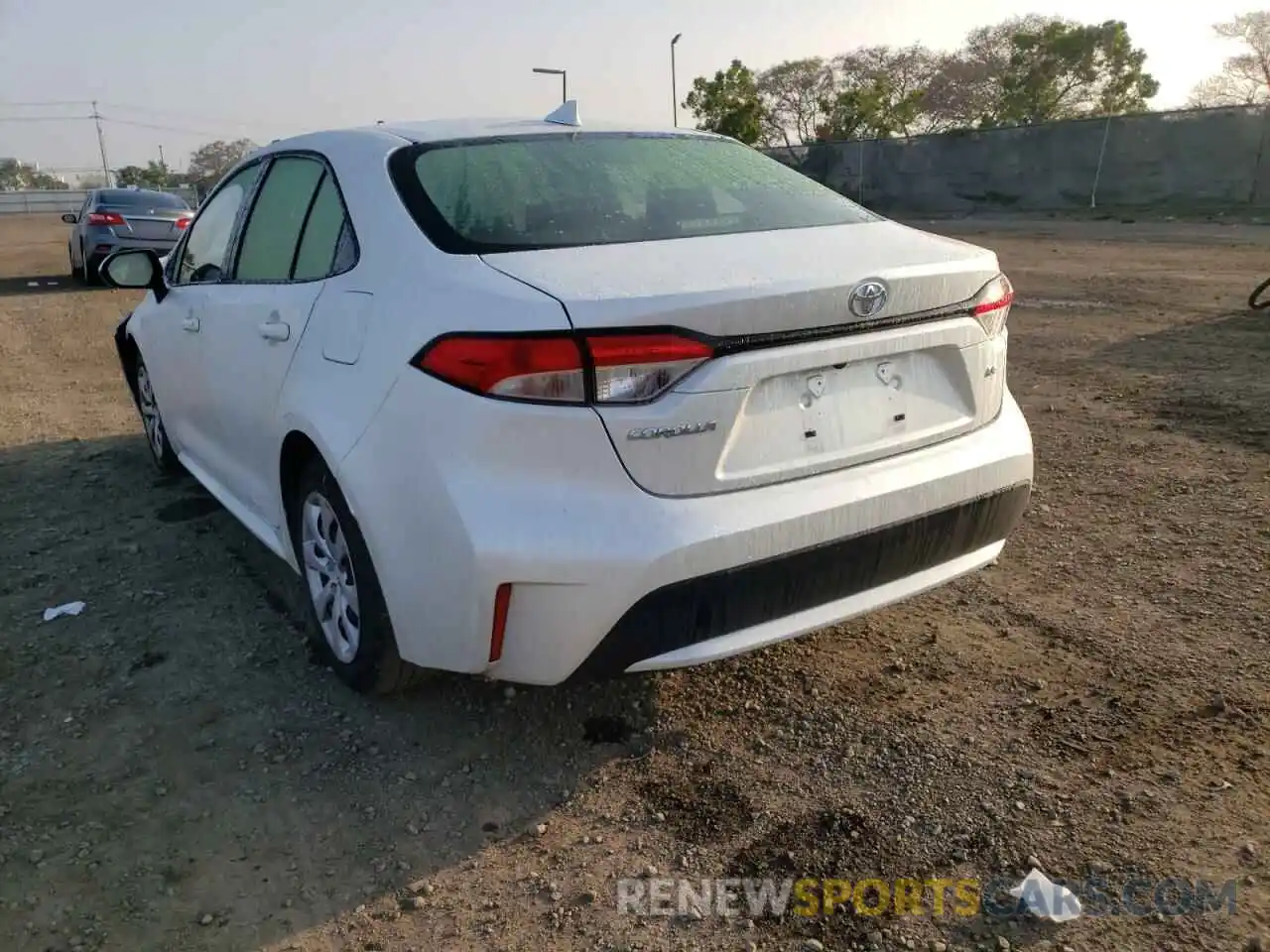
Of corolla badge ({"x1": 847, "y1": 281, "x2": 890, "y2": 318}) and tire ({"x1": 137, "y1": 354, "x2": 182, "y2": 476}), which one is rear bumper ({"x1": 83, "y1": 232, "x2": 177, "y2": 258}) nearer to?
tire ({"x1": 137, "y1": 354, "x2": 182, "y2": 476})

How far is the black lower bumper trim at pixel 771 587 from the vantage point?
234 centimetres

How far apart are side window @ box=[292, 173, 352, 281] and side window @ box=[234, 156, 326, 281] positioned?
0.22 feet

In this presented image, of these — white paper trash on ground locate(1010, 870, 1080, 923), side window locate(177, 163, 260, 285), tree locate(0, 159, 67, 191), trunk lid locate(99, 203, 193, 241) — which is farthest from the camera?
tree locate(0, 159, 67, 191)

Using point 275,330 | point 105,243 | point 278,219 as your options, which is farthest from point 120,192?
point 275,330

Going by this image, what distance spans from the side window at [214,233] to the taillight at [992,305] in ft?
8.59

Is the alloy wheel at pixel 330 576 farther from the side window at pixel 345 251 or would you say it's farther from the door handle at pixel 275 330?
the side window at pixel 345 251

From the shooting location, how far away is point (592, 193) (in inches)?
115

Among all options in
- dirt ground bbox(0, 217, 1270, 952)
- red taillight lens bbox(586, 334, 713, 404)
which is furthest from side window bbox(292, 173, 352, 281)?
dirt ground bbox(0, 217, 1270, 952)

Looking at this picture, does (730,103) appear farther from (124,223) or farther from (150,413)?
(150,413)

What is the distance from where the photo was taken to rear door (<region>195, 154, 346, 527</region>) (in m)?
3.07

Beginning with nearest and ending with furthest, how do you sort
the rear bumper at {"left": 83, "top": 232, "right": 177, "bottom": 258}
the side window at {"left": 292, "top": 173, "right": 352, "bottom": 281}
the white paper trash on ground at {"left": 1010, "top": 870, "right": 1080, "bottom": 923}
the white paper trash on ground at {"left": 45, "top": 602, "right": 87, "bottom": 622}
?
the white paper trash on ground at {"left": 1010, "top": 870, "right": 1080, "bottom": 923} → the side window at {"left": 292, "top": 173, "right": 352, "bottom": 281} → the white paper trash on ground at {"left": 45, "top": 602, "right": 87, "bottom": 622} → the rear bumper at {"left": 83, "top": 232, "right": 177, "bottom": 258}

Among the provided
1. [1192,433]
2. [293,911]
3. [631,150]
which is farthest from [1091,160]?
[293,911]

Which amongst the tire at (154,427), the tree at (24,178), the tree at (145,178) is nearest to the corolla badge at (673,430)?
the tire at (154,427)

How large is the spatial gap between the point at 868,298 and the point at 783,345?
276 millimetres
